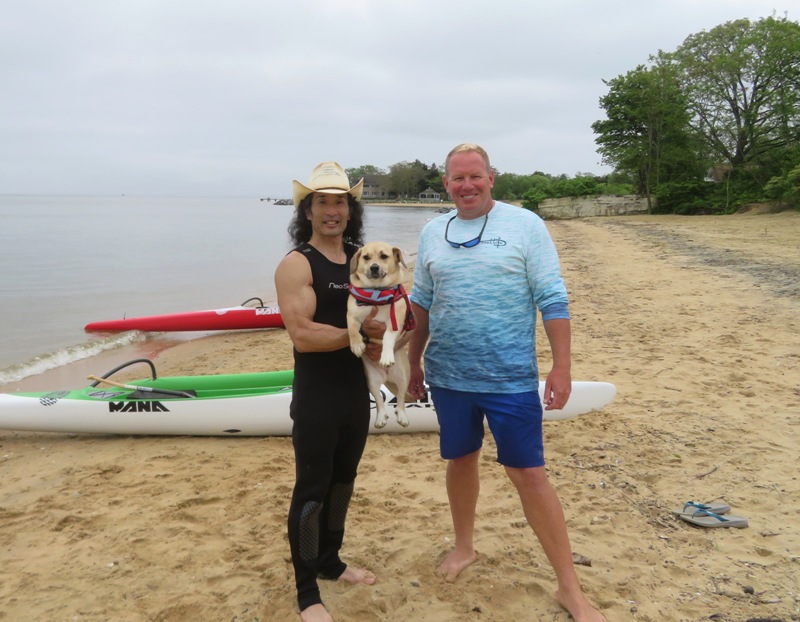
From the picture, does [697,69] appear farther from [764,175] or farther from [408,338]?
[408,338]

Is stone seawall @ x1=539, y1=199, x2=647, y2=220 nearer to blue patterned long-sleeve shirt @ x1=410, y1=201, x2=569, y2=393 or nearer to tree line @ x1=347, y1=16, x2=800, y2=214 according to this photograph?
tree line @ x1=347, y1=16, x2=800, y2=214

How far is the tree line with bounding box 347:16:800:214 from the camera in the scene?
3170 centimetres

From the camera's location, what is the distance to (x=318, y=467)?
255cm

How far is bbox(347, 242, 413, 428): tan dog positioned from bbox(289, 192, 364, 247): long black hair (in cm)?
18

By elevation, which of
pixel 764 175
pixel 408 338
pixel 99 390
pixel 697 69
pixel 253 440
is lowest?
pixel 253 440

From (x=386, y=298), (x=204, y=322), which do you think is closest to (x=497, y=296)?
(x=386, y=298)

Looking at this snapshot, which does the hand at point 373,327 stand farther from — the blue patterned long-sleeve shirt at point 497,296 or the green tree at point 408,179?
the green tree at point 408,179

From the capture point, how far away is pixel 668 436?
4.64 meters

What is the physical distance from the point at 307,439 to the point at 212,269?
18.9 meters

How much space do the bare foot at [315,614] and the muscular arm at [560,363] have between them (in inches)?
54.9

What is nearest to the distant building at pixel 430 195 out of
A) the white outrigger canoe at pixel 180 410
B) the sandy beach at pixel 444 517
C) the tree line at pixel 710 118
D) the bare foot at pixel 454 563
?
the tree line at pixel 710 118

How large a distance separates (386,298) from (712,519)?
2.40 metres

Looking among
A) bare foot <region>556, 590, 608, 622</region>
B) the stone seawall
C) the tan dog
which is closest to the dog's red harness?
the tan dog

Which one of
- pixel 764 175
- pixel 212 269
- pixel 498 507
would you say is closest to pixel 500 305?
pixel 498 507
